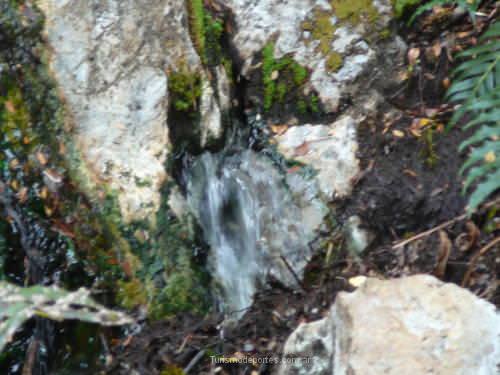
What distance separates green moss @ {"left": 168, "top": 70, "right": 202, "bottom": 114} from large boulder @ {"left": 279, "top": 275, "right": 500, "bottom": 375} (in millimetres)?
1440

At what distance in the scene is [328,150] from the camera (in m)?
2.99

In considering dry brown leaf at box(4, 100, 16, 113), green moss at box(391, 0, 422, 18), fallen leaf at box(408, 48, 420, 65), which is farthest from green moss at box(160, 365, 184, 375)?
green moss at box(391, 0, 422, 18)

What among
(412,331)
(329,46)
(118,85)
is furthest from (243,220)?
(412,331)

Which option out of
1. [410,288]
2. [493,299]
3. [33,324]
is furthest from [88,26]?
[493,299]

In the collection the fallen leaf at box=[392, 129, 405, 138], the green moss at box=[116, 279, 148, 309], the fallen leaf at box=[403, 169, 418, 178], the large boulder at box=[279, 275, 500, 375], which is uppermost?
the fallen leaf at box=[392, 129, 405, 138]

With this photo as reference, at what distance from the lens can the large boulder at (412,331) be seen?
1.65 metres

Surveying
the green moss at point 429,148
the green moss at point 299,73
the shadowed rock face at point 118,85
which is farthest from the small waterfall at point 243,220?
the green moss at point 429,148

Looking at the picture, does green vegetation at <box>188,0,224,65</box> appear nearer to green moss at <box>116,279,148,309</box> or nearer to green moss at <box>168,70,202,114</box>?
green moss at <box>168,70,202,114</box>

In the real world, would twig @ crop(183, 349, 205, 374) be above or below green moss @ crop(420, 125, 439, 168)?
below

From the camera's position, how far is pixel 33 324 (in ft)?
8.53

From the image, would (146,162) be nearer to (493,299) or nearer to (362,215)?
(362,215)

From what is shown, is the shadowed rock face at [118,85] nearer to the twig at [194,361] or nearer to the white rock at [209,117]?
the white rock at [209,117]

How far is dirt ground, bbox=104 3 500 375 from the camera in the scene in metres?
2.38

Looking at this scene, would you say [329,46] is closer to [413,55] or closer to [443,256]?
[413,55]
